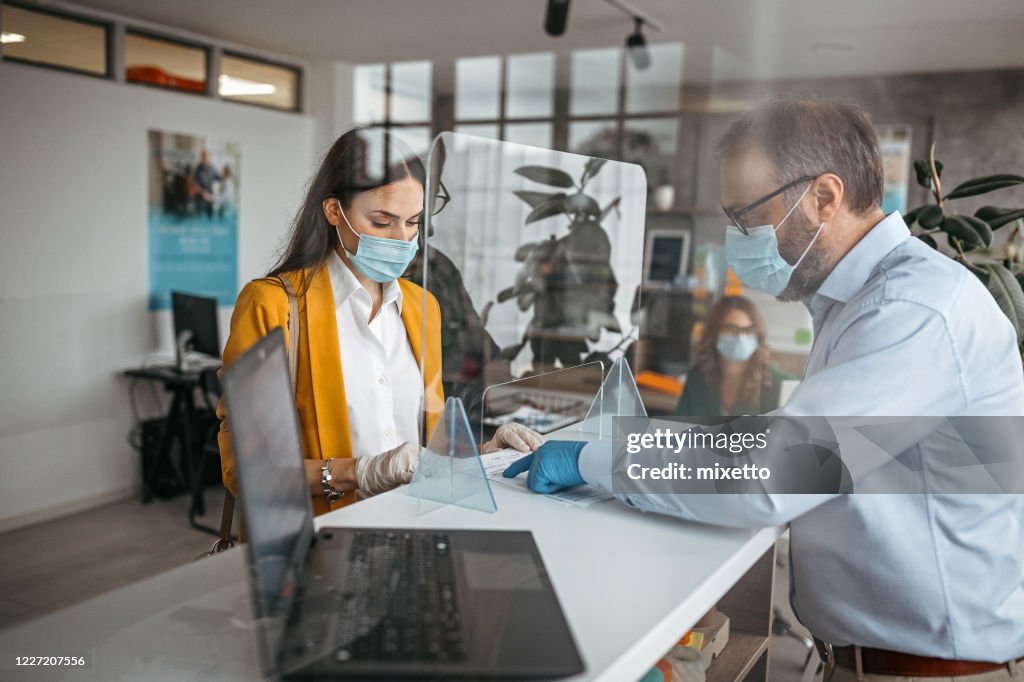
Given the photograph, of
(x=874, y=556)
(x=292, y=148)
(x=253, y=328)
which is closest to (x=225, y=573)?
(x=253, y=328)

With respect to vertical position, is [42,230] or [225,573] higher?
[42,230]

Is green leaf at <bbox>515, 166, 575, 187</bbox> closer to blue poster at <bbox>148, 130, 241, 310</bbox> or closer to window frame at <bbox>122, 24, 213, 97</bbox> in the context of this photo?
blue poster at <bbox>148, 130, 241, 310</bbox>

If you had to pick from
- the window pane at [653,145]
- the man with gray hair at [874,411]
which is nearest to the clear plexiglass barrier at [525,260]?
the man with gray hair at [874,411]

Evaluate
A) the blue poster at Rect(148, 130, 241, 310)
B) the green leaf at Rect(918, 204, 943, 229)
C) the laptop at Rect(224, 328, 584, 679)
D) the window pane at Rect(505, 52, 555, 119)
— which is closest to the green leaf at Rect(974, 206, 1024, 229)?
the green leaf at Rect(918, 204, 943, 229)

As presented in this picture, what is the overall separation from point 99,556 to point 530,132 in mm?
3769

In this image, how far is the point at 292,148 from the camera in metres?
4.90

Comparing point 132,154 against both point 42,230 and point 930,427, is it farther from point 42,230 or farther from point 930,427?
point 930,427

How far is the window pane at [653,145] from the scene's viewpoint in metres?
5.52

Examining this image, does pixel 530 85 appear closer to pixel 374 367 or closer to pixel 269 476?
pixel 374 367

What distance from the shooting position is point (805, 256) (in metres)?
1.26

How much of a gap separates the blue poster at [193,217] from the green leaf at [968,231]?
3.28 meters

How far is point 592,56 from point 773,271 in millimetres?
4262

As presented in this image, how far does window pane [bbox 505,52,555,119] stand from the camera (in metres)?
5.24

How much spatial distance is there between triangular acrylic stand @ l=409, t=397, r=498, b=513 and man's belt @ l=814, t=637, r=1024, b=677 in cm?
55
